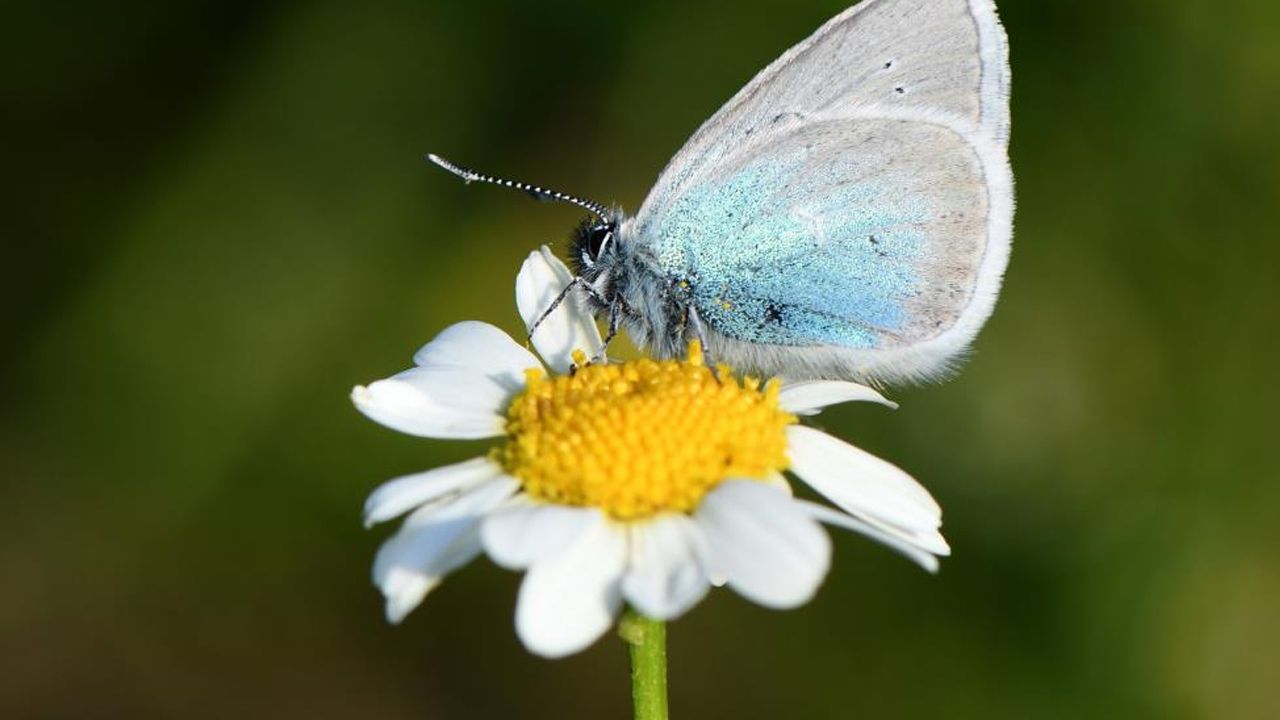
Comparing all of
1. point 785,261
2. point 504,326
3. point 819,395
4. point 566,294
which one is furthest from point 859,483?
point 504,326

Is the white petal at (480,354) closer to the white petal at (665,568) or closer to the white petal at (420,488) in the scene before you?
the white petal at (420,488)

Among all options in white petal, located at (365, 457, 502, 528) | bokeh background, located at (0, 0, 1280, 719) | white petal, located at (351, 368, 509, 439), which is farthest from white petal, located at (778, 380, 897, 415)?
bokeh background, located at (0, 0, 1280, 719)

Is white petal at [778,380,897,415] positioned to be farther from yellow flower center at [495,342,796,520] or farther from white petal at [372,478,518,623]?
white petal at [372,478,518,623]

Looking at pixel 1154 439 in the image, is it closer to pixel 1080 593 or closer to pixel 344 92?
pixel 1080 593

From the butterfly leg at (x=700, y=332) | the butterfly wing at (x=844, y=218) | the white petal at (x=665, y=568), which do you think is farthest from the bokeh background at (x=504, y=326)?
the white petal at (x=665, y=568)

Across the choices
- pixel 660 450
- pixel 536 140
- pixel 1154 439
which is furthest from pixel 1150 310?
pixel 660 450

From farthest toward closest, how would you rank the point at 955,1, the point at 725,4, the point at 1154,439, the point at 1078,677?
the point at 725,4 < the point at 1154,439 < the point at 1078,677 < the point at 955,1
